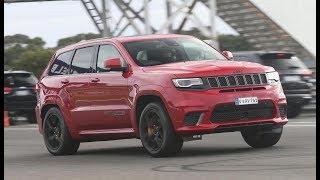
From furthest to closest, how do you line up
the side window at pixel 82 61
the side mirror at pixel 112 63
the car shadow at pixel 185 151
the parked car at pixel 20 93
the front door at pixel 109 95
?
the parked car at pixel 20 93 < the side window at pixel 82 61 < the car shadow at pixel 185 151 < the front door at pixel 109 95 < the side mirror at pixel 112 63

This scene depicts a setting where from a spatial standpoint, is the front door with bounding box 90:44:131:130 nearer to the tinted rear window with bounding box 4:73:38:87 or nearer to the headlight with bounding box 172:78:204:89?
the headlight with bounding box 172:78:204:89

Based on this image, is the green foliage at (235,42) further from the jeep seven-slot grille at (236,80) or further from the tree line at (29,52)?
the jeep seven-slot grille at (236,80)

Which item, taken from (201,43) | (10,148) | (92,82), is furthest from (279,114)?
(10,148)

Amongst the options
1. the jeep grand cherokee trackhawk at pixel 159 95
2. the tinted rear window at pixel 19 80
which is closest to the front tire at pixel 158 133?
the jeep grand cherokee trackhawk at pixel 159 95

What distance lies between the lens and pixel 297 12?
33.9 metres

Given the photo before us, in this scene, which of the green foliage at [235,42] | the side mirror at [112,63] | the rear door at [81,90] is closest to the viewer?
the side mirror at [112,63]

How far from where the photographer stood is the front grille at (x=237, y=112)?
12734 mm

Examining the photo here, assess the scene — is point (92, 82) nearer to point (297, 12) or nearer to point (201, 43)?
point (201, 43)

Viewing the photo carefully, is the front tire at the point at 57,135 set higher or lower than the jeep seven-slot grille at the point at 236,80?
lower

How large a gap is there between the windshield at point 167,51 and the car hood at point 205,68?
0.23m

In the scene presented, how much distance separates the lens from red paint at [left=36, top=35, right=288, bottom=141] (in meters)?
12.7

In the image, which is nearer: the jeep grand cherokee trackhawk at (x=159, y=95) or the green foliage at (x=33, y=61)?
the jeep grand cherokee trackhawk at (x=159, y=95)

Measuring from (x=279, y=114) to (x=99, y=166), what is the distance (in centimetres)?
235

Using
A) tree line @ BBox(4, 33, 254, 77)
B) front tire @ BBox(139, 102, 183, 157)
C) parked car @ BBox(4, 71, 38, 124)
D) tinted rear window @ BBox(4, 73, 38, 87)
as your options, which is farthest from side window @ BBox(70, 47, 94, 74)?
tinted rear window @ BBox(4, 73, 38, 87)
